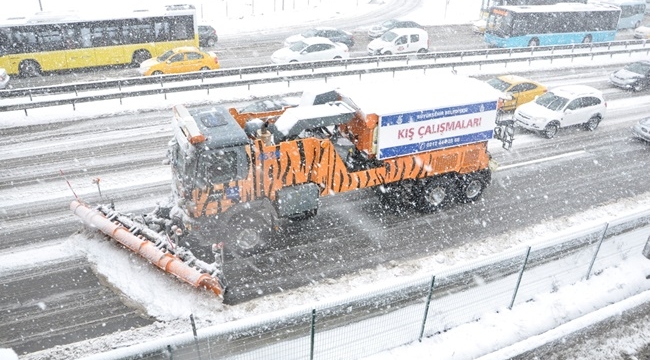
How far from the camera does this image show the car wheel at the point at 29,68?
2436 centimetres

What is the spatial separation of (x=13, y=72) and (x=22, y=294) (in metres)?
18.5

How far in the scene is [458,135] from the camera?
13141 millimetres

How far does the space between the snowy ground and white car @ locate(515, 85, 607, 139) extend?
768cm

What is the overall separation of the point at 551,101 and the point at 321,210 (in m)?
11.6

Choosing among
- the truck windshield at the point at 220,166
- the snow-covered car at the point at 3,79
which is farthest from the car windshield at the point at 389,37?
the truck windshield at the point at 220,166

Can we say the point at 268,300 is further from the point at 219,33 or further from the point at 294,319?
the point at 219,33

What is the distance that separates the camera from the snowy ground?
346 inches

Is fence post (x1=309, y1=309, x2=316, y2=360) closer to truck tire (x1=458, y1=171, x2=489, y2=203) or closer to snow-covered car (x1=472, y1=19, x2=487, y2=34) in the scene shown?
truck tire (x1=458, y1=171, x2=489, y2=203)

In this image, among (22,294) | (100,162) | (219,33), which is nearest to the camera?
(22,294)

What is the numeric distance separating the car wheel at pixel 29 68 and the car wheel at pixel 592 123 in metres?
26.0

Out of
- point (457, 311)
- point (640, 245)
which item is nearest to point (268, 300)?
point (457, 311)

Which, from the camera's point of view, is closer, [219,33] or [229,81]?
[229,81]

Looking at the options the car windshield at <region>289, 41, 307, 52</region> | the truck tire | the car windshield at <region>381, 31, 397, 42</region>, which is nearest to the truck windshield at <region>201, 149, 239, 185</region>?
the truck tire

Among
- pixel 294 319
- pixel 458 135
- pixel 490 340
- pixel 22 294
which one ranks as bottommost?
pixel 22 294
